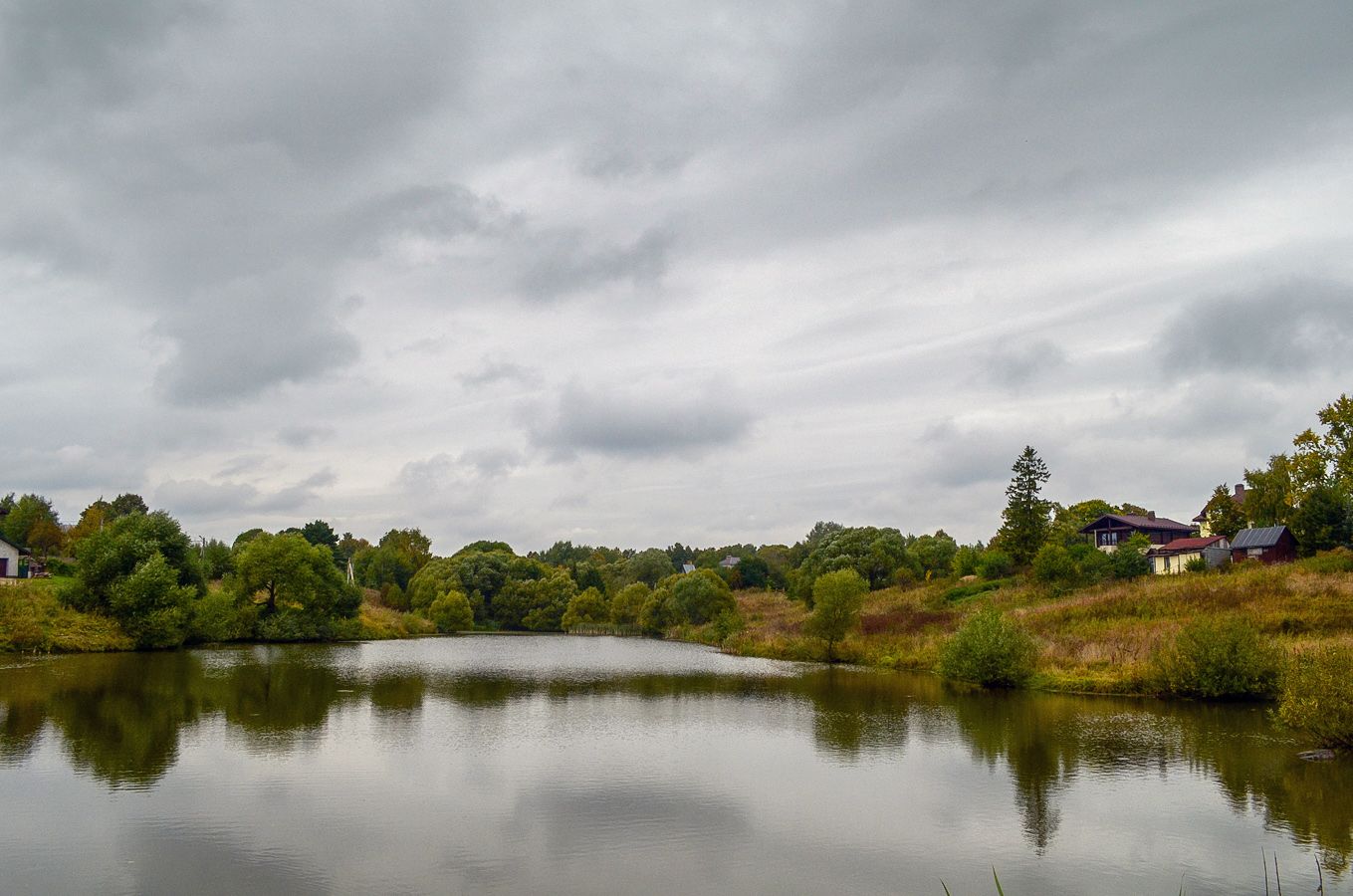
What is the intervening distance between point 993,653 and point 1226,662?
8.36 m

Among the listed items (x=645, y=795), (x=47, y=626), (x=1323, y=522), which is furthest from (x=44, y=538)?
(x=1323, y=522)

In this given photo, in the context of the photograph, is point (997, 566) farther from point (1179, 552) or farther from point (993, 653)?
point (993, 653)

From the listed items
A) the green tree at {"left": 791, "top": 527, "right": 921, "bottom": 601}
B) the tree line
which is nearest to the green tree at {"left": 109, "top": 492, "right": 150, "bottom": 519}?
the tree line

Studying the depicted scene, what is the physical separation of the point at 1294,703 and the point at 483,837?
1960 cm

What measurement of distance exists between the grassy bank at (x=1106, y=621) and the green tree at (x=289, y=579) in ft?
111

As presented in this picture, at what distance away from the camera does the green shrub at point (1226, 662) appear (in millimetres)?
30312

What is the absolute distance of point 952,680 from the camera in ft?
131

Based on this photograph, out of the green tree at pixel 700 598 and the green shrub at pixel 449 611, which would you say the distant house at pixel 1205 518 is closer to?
the green tree at pixel 700 598

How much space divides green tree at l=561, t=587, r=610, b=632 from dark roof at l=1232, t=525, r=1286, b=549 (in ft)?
212

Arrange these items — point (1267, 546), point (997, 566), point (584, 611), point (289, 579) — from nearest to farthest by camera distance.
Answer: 1. point (1267, 546)
2. point (997, 566)
3. point (289, 579)
4. point (584, 611)

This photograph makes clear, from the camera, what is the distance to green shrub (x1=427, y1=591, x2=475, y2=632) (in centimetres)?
9569

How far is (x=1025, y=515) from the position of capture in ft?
214

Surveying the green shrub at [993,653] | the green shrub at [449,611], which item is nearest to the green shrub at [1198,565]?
the green shrub at [993,653]

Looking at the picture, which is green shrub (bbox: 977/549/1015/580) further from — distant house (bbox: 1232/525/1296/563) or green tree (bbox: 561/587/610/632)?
green tree (bbox: 561/587/610/632)
